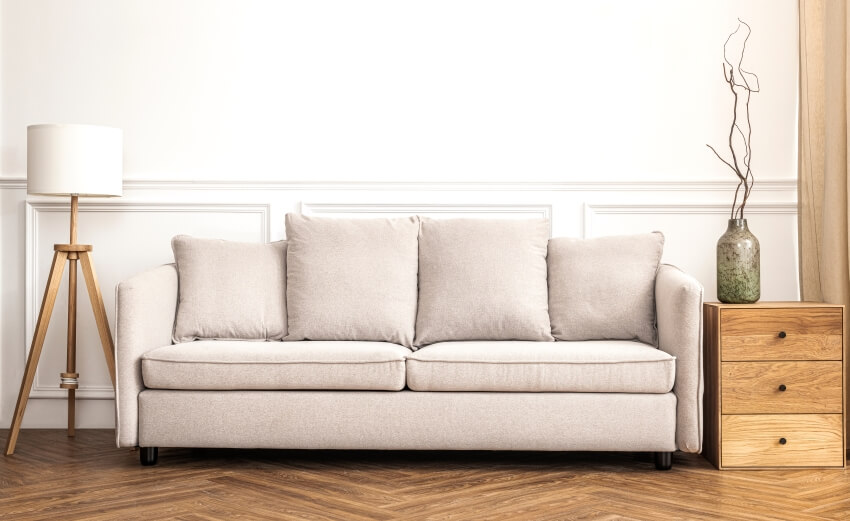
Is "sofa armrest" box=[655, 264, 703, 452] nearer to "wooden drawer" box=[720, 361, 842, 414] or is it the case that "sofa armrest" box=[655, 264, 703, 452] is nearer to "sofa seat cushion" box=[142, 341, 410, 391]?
"wooden drawer" box=[720, 361, 842, 414]

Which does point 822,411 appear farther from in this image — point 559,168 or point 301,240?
point 301,240

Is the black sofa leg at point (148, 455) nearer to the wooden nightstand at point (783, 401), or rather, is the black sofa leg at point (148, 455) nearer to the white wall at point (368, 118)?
the white wall at point (368, 118)

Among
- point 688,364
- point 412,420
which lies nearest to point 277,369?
point 412,420

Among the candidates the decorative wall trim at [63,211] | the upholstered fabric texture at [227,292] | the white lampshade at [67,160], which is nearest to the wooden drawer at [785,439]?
the upholstered fabric texture at [227,292]

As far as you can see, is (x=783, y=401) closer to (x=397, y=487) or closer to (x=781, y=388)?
(x=781, y=388)

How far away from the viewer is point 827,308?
115 inches

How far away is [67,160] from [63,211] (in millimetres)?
586

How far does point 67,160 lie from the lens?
328cm

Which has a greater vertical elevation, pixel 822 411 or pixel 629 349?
pixel 629 349

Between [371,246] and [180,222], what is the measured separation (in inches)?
40.9

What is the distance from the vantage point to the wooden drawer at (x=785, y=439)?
9.46 ft

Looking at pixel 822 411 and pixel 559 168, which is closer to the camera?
pixel 822 411

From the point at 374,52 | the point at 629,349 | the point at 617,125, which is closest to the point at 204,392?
the point at 629,349

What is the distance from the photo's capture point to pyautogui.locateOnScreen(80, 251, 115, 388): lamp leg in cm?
339
